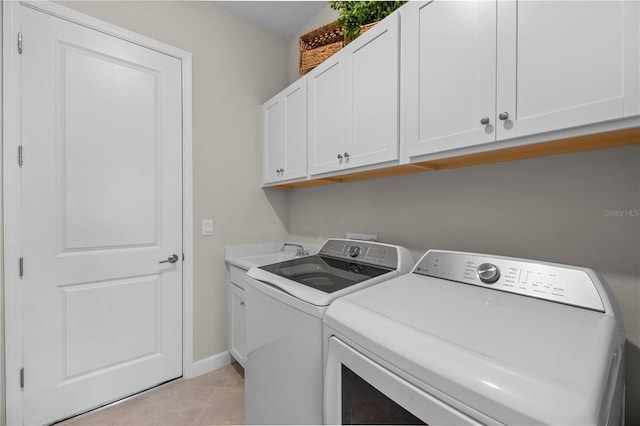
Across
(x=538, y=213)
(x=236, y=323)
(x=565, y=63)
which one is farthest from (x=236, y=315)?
(x=565, y=63)

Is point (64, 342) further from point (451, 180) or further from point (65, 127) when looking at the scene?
point (451, 180)

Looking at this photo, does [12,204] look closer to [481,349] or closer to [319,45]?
[319,45]

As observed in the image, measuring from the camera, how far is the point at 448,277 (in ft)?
3.64

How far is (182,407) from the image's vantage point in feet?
5.60

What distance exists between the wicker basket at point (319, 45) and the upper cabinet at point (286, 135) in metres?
0.13

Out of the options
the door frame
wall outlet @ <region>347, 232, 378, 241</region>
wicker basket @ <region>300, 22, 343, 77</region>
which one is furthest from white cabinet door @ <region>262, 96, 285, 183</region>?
the door frame

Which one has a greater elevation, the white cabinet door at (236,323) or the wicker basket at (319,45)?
the wicker basket at (319,45)

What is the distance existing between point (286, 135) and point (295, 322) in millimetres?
1437

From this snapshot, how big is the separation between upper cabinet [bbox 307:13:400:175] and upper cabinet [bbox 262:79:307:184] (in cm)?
9

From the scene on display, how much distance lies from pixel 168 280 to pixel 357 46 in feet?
6.46

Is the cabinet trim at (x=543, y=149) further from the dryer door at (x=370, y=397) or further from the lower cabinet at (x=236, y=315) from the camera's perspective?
the lower cabinet at (x=236, y=315)

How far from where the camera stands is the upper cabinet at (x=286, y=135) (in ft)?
6.11

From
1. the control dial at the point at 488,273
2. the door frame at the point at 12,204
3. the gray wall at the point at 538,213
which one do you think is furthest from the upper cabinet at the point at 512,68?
the door frame at the point at 12,204

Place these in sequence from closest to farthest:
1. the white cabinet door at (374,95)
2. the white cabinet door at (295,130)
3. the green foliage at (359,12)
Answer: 1. the white cabinet door at (374,95)
2. the green foliage at (359,12)
3. the white cabinet door at (295,130)
